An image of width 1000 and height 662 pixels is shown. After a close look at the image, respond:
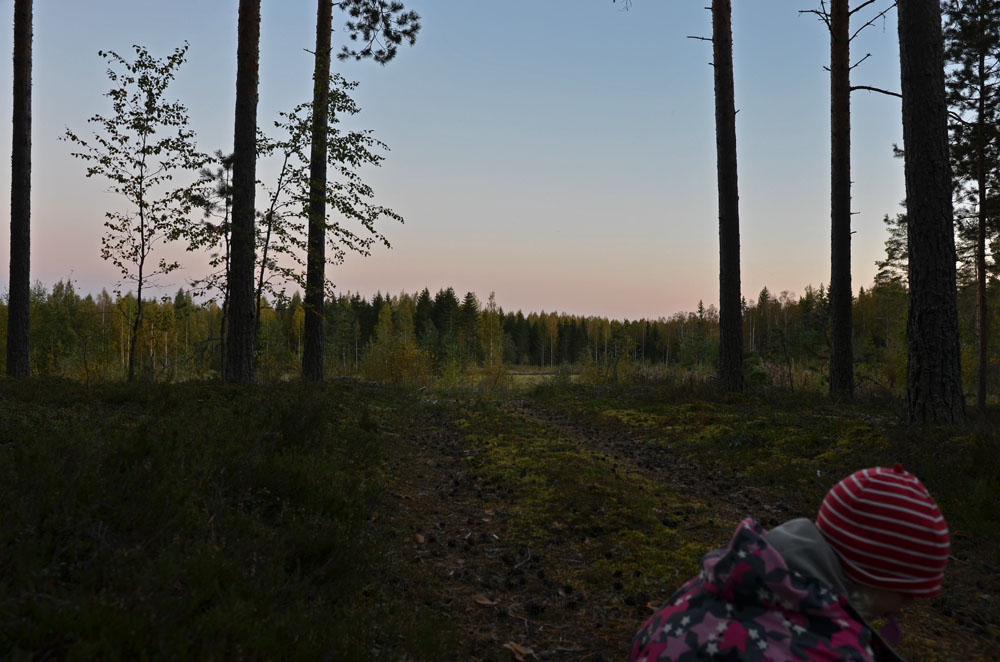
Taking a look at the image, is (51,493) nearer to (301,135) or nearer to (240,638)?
(240,638)

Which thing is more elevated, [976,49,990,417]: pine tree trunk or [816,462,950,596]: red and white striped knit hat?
[976,49,990,417]: pine tree trunk

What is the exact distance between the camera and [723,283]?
13.5 meters

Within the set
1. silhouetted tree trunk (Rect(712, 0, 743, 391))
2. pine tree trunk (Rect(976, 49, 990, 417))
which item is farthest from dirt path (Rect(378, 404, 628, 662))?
pine tree trunk (Rect(976, 49, 990, 417))

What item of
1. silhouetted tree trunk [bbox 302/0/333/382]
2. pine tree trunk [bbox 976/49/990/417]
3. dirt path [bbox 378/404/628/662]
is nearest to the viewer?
dirt path [bbox 378/404/628/662]

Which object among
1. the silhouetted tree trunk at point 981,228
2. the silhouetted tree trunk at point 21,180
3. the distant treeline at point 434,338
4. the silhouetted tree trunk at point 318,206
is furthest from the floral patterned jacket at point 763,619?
the silhouetted tree trunk at point 981,228

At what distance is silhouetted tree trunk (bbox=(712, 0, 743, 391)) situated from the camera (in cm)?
1335

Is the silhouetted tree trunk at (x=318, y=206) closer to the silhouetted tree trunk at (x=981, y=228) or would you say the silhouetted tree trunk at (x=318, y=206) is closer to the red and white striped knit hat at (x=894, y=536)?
the red and white striped knit hat at (x=894, y=536)

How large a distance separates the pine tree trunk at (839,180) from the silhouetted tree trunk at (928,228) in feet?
21.8

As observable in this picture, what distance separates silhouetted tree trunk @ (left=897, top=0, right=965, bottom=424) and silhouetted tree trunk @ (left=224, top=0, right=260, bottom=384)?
1197 centimetres

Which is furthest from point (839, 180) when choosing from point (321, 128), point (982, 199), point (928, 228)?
point (321, 128)

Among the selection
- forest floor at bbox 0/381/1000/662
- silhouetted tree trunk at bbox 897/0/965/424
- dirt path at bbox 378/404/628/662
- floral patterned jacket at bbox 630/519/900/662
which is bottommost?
dirt path at bbox 378/404/628/662

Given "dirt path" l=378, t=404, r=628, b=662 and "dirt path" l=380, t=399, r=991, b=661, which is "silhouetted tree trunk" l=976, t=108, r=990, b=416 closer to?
"dirt path" l=380, t=399, r=991, b=661

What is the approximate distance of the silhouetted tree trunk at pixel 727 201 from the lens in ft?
43.8

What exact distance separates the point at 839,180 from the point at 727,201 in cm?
358
